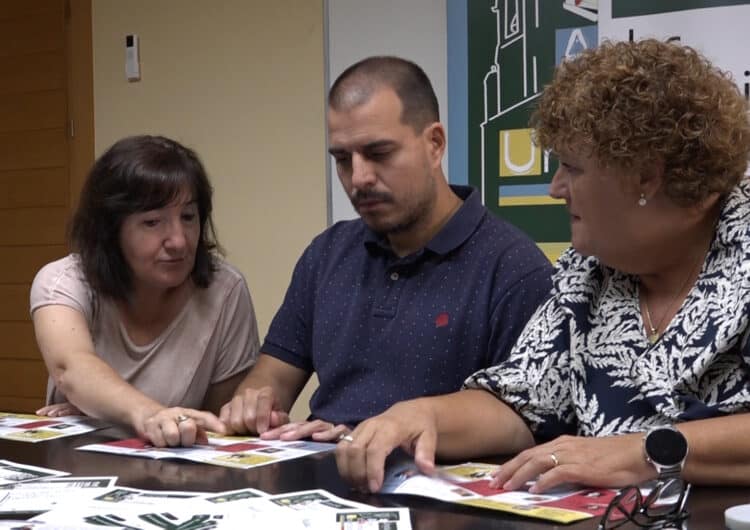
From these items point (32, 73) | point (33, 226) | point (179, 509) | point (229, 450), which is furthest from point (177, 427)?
point (32, 73)

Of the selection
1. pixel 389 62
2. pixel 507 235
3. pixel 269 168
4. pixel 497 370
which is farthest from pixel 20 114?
pixel 497 370

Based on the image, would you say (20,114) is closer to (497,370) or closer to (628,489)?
(497,370)

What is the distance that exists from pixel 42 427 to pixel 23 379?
2.64 metres

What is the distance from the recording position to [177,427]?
1.76 meters

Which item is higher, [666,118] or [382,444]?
[666,118]

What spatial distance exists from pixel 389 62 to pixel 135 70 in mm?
2019

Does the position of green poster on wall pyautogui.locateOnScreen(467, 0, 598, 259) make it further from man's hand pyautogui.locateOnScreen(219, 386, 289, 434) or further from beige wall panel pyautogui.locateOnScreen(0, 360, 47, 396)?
beige wall panel pyautogui.locateOnScreen(0, 360, 47, 396)

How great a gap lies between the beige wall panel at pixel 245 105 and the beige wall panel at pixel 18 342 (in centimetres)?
105

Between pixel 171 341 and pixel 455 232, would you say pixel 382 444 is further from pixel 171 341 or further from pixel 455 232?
pixel 171 341

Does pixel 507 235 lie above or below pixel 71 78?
below

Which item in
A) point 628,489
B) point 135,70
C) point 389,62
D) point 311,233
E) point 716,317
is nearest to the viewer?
point 628,489

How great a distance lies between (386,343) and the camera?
211cm

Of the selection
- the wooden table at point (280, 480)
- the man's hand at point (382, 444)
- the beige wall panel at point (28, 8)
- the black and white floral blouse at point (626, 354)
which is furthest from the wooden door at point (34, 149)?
the man's hand at point (382, 444)

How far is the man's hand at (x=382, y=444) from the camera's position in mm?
1373
